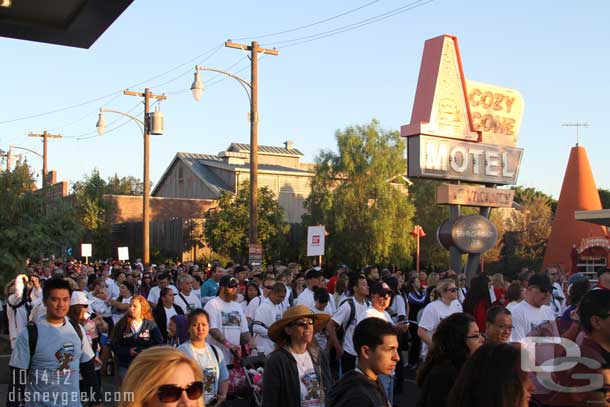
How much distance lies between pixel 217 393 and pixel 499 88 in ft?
49.5

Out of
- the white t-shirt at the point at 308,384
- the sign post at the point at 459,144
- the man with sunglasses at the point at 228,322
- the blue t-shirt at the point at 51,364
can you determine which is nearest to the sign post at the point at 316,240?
the sign post at the point at 459,144

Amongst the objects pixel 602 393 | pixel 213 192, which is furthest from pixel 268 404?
pixel 213 192

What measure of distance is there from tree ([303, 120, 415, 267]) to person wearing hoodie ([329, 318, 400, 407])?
37184 mm

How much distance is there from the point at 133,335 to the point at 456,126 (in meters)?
12.0

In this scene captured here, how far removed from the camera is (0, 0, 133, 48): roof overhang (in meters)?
5.03

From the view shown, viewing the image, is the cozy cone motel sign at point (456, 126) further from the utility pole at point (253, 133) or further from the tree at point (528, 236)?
the tree at point (528, 236)

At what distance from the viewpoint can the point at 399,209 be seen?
141 ft

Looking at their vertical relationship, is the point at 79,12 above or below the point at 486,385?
above

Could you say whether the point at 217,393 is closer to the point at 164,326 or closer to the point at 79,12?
the point at 79,12

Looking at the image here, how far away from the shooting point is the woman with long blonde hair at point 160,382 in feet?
7.98

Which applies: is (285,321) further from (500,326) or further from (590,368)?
Result: (590,368)

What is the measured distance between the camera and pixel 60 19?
5395 millimetres

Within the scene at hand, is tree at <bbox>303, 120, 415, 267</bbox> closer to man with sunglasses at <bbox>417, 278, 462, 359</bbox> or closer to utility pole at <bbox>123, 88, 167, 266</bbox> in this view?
utility pole at <bbox>123, 88, 167, 266</bbox>

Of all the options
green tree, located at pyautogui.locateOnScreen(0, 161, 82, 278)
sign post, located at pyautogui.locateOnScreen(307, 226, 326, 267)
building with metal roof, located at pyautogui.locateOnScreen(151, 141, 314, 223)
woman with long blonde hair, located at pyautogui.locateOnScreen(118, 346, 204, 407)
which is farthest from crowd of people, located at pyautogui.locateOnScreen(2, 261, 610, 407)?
building with metal roof, located at pyautogui.locateOnScreen(151, 141, 314, 223)
